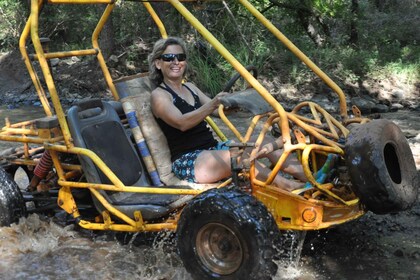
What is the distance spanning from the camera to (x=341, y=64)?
1094cm

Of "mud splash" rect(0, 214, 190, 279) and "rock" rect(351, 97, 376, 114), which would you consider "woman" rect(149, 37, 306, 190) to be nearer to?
"mud splash" rect(0, 214, 190, 279)

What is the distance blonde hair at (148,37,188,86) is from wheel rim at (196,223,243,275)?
1.41 metres

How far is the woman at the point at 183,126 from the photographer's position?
3.74 meters

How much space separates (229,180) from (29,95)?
1036 centimetres

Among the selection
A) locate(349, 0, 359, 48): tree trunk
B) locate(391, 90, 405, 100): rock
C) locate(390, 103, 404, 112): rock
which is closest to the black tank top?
locate(390, 103, 404, 112): rock

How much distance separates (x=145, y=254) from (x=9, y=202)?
1.17 m

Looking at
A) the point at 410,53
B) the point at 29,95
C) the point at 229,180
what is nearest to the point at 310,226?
the point at 229,180

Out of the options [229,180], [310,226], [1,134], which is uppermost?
[1,134]

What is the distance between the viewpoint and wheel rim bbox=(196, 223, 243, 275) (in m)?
3.17

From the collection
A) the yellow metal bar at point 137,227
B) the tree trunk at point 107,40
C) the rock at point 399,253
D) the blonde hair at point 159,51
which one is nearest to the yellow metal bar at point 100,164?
the yellow metal bar at point 137,227

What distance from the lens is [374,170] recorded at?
3039 mm

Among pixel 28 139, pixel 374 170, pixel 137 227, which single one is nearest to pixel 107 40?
pixel 28 139

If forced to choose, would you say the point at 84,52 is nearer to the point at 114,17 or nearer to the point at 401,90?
the point at 401,90

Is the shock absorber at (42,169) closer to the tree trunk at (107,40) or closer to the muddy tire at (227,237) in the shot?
the muddy tire at (227,237)
